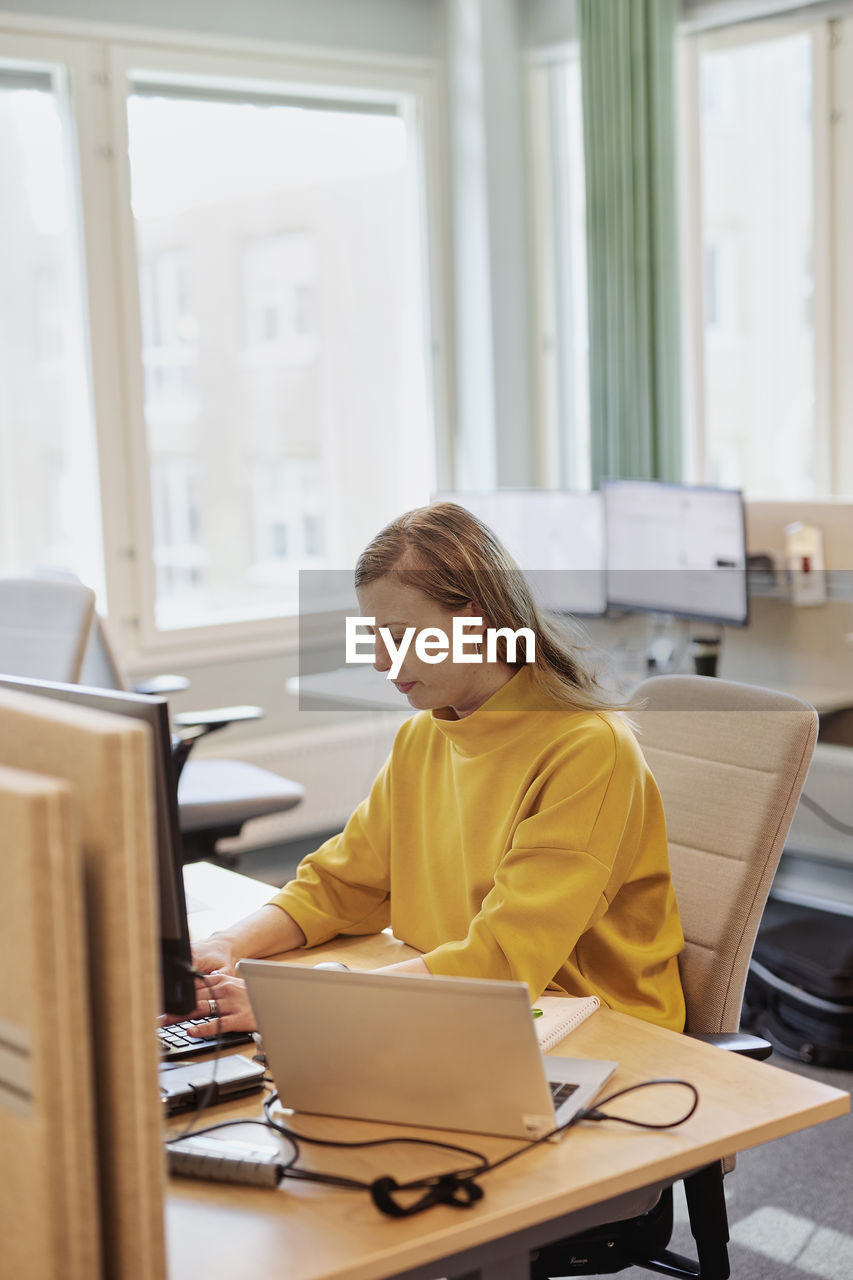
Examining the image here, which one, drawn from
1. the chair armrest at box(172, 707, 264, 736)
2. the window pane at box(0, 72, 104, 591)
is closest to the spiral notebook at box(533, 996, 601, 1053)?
the chair armrest at box(172, 707, 264, 736)

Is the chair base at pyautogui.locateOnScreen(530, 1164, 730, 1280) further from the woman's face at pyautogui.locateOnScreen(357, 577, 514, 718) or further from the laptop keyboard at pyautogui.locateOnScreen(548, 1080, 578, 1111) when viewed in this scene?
the woman's face at pyautogui.locateOnScreen(357, 577, 514, 718)

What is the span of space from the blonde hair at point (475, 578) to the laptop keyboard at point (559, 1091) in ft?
1.52

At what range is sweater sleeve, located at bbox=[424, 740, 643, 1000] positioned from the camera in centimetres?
139

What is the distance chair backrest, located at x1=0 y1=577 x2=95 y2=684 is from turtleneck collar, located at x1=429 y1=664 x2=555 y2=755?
1460mm

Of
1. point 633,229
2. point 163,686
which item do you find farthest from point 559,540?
point 163,686

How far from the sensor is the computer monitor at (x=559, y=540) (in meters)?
3.83

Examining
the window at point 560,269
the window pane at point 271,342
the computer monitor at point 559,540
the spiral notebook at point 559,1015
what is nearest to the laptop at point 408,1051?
the spiral notebook at point 559,1015

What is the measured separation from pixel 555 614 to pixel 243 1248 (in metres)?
0.90

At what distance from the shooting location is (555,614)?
67.7 inches

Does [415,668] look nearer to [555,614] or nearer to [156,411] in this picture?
[555,614]

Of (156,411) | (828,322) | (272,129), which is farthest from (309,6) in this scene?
(828,322)

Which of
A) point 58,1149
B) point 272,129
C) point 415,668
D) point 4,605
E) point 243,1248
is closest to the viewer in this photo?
point 58,1149

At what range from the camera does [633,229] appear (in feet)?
13.6

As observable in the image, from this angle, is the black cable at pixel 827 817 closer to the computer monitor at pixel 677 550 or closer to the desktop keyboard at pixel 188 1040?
the computer monitor at pixel 677 550
